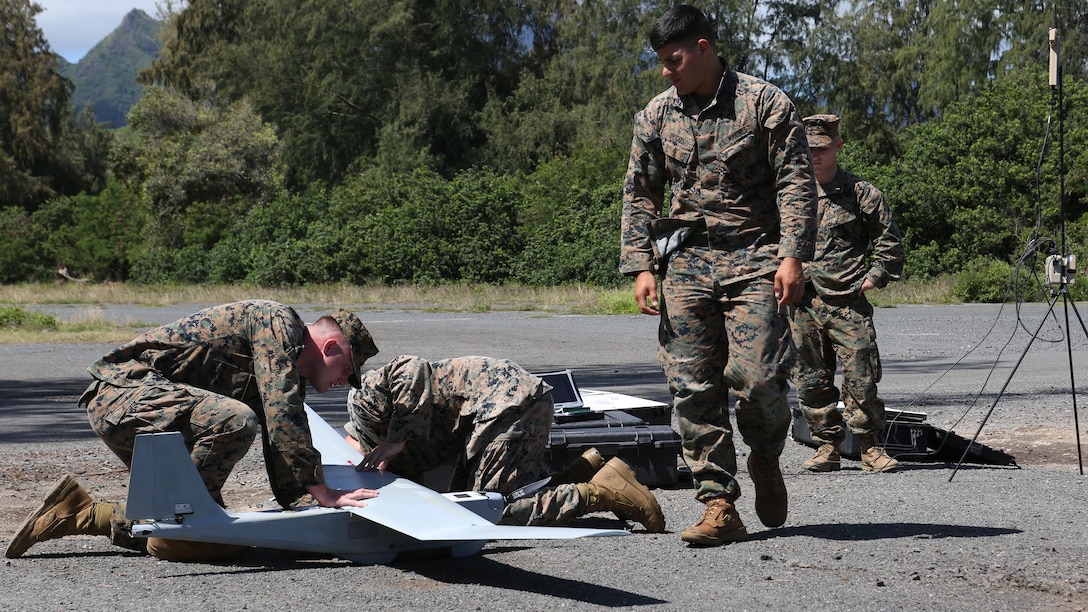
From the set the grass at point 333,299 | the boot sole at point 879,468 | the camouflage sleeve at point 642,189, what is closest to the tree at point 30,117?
the grass at point 333,299

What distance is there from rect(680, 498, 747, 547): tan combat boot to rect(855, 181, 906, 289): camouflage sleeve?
275 centimetres

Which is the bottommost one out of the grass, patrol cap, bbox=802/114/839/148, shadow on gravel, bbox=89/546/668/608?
the grass

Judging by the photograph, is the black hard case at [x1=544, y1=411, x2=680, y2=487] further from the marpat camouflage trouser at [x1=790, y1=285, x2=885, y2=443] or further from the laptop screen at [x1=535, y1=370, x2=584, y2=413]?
the marpat camouflage trouser at [x1=790, y1=285, x2=885, y2=443]

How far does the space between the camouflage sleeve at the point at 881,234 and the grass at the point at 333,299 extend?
591 inches

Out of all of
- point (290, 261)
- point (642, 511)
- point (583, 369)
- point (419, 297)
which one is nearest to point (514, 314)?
point (419, 297)

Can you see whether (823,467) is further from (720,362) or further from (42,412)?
(42,412)

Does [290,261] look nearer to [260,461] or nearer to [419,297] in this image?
[419,297]

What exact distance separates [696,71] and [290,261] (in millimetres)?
38670

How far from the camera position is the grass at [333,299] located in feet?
73.0

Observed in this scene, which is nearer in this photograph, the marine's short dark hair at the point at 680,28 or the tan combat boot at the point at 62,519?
the tan combat boot at the point at 62,519

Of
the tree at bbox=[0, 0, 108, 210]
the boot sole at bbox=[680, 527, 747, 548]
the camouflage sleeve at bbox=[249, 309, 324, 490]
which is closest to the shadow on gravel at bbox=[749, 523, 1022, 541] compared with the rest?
the boot sole at bbox=[680, 527, 747, 548]

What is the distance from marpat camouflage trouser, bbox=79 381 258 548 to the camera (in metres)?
4.96

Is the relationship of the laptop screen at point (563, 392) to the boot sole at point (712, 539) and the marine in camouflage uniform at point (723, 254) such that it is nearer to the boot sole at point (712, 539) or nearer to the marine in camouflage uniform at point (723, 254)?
the marine in camouflage uniform at point (723, 254)

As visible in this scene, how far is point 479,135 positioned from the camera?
5566 cm
